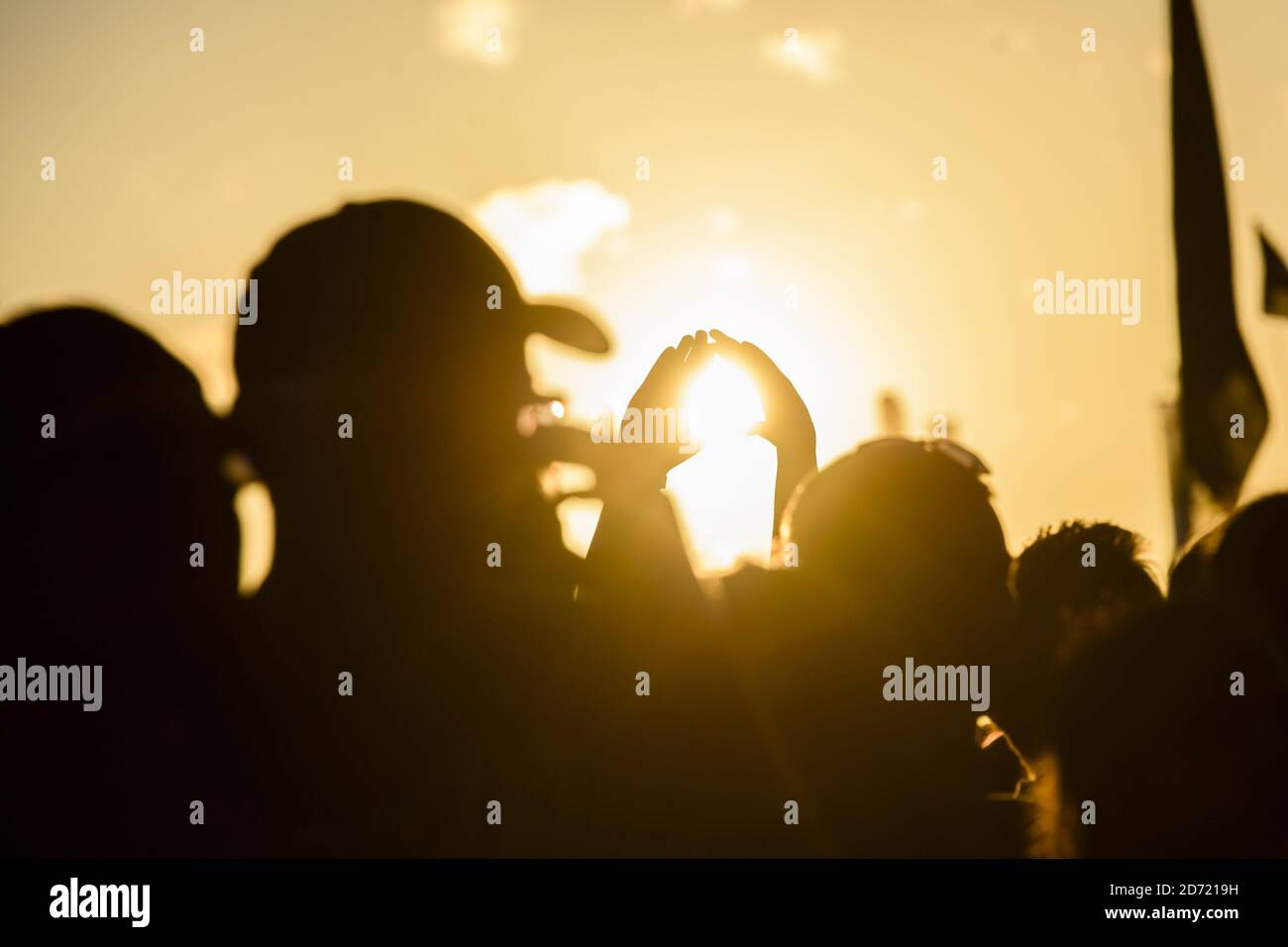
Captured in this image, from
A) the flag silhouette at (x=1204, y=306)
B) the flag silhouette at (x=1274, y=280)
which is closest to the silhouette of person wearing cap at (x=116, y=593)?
the flag silhouette at (x=1204, y=306)

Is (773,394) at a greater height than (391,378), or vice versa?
(391,378)

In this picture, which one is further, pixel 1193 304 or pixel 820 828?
pixel 1193 304

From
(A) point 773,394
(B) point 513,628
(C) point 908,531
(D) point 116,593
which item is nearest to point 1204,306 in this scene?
(C) point 908,531

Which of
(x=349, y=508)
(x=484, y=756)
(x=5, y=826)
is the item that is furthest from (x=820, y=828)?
(x=5, y=826)

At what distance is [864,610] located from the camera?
173 inches

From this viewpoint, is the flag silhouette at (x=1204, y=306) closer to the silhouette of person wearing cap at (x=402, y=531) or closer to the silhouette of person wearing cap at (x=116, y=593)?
the silhouette of person wearing cap at (x=402, y=531)

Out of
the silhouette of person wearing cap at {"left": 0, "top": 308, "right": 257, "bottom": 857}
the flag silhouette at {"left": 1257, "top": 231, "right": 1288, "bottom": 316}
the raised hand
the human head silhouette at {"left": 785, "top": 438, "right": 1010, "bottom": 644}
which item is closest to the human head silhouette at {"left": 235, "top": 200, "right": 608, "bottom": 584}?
the silhouette of person wearing cap at {"left": 0, "top": 308, "right": 257, "bottom": 857}

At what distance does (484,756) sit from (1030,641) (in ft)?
9.89

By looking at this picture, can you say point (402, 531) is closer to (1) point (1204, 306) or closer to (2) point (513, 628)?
(2) point (513, 628)

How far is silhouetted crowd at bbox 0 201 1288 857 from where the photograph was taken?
434 cm

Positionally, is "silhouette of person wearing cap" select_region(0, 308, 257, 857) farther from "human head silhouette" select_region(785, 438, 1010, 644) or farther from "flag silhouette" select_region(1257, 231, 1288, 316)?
"flag silhouette" select_region(1257, 231, 1288, 316)

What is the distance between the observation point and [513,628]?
446cm

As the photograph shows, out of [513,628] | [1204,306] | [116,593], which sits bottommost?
[513,628]
